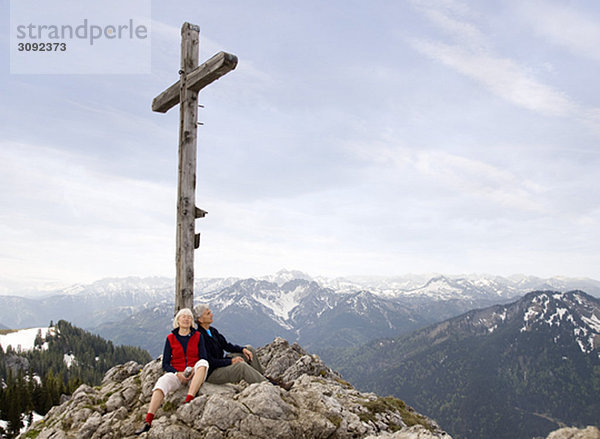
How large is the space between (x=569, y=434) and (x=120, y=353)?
221925 millimetres

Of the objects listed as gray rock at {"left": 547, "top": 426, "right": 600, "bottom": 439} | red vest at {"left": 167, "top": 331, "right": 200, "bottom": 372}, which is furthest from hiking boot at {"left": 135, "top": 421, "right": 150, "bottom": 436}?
gray rock at {"left": 547, "top": 426, "right": 600, "bottom": 439}

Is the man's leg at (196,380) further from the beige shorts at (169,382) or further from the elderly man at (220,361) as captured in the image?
the elderly man at (220,361)

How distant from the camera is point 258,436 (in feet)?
26.6

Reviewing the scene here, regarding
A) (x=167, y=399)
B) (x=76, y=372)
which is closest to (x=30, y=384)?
(x=76, y=372)

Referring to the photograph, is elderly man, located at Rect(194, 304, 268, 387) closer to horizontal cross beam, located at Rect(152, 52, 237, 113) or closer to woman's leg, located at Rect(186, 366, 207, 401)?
woman's leg, located at Rect(186, 366, 207, 401)

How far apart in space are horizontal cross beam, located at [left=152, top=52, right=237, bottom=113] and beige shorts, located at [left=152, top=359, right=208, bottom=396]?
828cm

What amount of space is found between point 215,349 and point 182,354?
48.5 inches

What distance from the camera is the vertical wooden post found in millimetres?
11328

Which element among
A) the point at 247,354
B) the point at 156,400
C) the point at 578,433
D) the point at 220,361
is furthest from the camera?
the point at 247,354

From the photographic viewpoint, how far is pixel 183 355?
995cm

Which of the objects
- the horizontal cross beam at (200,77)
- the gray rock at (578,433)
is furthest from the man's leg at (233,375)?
the horizontal cross beam at (200,77)

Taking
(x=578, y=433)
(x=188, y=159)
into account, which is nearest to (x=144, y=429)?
(x=188, y=159)

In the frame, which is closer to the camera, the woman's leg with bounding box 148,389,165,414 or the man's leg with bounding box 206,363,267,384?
the woman's leg with bounding box 148,389,165,414

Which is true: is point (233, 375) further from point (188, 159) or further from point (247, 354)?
point (188, 159)
